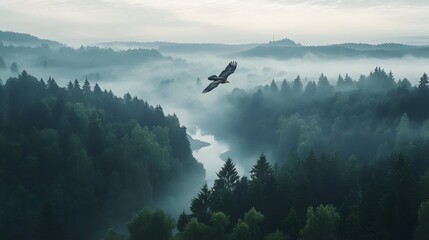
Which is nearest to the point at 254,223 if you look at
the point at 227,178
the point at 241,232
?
the point at 241,232

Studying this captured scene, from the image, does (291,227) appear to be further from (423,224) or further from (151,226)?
(151,226)

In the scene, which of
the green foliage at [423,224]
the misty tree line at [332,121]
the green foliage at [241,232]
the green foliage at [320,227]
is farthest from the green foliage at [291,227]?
the misty tree line at [332,121]

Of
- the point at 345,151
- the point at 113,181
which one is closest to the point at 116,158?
the point at 113,181

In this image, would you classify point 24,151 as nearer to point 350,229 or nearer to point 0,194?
point 0,194

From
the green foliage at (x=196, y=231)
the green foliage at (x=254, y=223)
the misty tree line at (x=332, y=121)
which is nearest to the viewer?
the green foliage at (x=196, y=231)

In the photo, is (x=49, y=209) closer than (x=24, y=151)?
Yes

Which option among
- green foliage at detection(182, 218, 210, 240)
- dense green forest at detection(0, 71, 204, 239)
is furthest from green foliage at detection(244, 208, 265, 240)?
dense green forest at detection(0, 71, 204, 239)

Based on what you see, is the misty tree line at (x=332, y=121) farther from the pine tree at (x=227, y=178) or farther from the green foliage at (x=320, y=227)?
the green foliage at (x=320, y=227)
